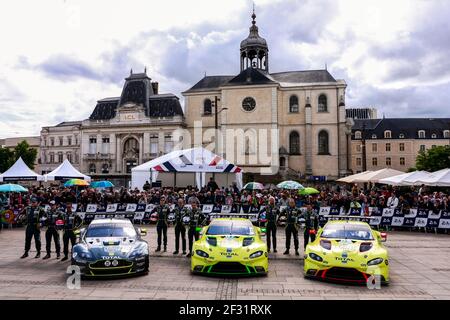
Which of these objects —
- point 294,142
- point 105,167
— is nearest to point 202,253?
point 294,142

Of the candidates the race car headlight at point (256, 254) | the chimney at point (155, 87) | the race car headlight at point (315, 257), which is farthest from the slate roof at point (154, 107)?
the race car headlight at point (315, 257)

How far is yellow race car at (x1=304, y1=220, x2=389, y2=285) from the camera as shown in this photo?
10375mm

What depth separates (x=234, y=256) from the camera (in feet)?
36.4

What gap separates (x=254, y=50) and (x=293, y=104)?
9967 mm

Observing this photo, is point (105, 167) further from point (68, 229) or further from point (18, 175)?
point (68, 229)

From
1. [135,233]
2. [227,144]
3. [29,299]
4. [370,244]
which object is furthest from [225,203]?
[227,144]

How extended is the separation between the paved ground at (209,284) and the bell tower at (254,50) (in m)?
54.0

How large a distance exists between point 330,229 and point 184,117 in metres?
56.9

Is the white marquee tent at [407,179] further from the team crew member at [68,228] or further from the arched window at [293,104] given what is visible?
the arched window at [293,104]

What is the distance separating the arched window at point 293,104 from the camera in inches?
2530

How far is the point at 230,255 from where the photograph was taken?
11.1 m

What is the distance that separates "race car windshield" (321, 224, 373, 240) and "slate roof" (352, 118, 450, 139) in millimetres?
75119

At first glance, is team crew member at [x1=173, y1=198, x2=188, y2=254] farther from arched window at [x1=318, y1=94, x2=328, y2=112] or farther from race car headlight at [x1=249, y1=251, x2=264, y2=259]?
arched window at [x1=318, y1=94, x2=328, y2=112]
